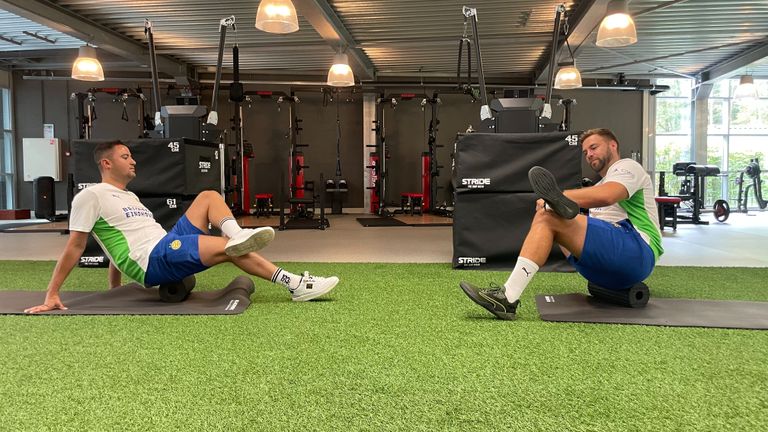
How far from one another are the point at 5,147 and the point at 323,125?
22.3ft

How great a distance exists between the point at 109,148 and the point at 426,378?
2239mm

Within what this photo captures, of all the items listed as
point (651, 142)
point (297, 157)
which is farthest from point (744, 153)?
point (297, 157)

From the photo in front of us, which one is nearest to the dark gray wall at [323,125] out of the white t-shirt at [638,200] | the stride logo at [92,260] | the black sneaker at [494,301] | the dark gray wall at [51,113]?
the dark gray wall at [51,113]

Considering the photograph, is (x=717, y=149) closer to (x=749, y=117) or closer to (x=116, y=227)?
(x=749, y=117)

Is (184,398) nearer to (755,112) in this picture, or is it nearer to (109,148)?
(109,148)

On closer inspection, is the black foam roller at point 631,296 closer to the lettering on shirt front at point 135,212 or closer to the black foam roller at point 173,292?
the black foam roller at point 173,292

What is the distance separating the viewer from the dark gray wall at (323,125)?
1143 cm

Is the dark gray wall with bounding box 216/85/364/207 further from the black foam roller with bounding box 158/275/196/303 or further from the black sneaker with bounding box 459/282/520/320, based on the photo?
the black sneaker with bounding box 459/282/520/320

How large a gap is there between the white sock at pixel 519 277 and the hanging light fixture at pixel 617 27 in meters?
4.01

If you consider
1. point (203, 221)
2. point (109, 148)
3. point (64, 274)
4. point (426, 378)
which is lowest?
point (426, 378)

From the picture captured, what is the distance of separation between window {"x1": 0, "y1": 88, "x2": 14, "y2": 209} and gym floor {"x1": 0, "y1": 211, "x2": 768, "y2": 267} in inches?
163

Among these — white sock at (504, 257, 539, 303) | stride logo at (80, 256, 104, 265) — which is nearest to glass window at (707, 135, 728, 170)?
white sock at (504, 257, 539, 303)

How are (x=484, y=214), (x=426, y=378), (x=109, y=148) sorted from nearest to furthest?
1. (x=426, y=378)
2. (x=109, y=148)
3. (x=484, y=214)

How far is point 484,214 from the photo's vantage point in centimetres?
429
